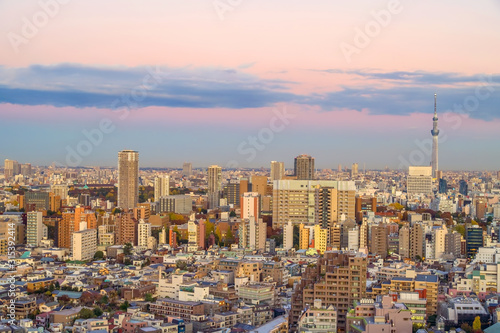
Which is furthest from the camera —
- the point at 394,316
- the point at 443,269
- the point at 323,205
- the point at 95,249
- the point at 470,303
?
Answer: the point at 323,205

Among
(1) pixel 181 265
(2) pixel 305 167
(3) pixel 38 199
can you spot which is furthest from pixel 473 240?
(3) pixel 38 199

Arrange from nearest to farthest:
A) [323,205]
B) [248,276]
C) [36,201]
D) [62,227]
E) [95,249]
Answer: [248,276] < [95,249] < [62,227] < [323,205] < [36,201]

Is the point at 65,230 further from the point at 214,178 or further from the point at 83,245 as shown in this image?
the point at 214,178

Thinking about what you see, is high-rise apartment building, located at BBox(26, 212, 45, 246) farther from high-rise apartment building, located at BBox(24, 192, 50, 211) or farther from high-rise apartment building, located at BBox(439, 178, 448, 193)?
high-rise apartment building, located at BBox(439, 178, 448, 193)

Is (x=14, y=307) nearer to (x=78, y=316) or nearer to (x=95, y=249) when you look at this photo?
(x=78, y=316)

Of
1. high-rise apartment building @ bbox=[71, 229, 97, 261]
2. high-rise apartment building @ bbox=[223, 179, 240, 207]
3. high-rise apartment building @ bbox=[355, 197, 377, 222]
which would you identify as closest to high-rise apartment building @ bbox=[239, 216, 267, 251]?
high-rise apartment building @ bbox=[71, 229, 97, 261]

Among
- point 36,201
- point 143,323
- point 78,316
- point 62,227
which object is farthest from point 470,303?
point 36,201

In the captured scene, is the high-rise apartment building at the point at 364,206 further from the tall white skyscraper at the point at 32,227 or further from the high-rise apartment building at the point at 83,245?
the tall white skyscraper at the point at 32,227
